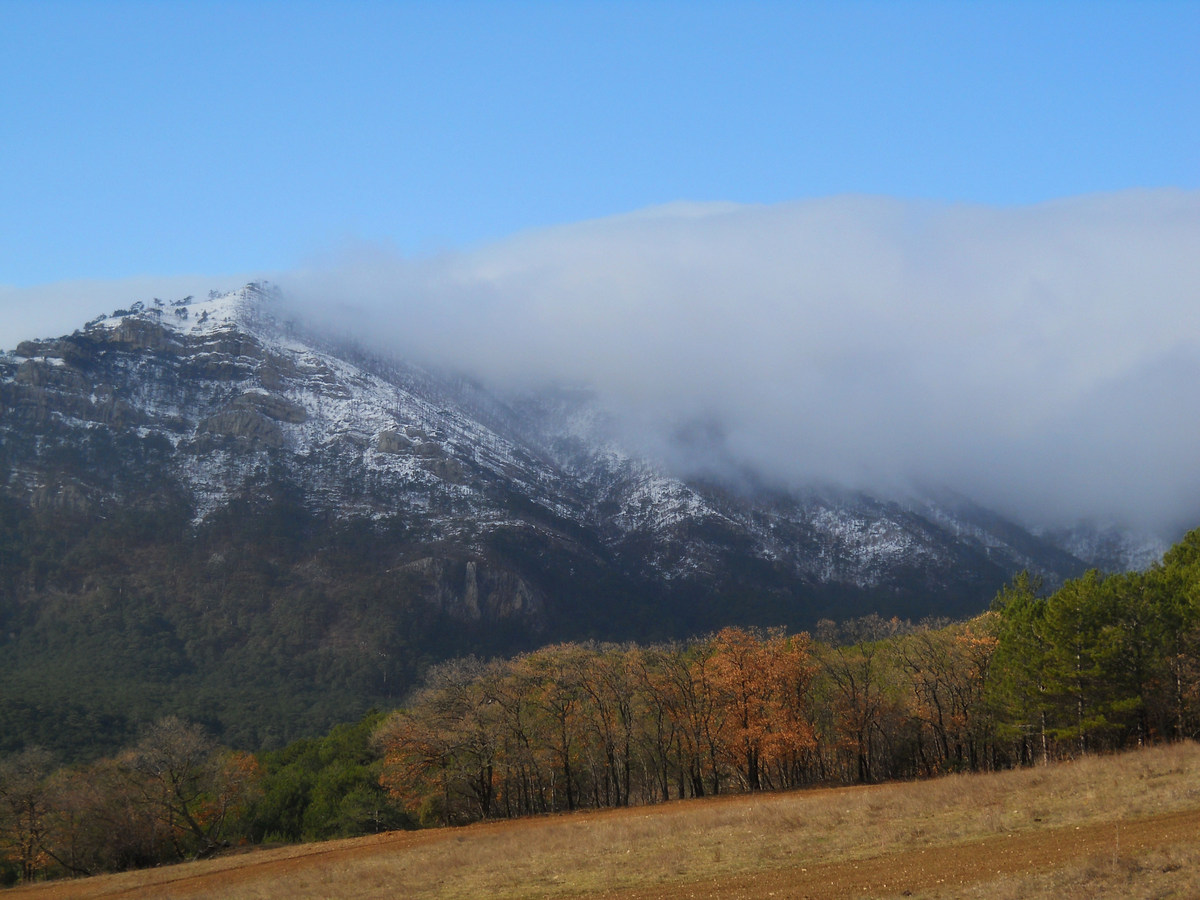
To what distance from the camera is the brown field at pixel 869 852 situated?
81.4 ft

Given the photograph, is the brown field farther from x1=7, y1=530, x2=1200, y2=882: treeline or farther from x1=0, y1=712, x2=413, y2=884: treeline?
x1=0, y1=712, x2=413, y2=884: treeline

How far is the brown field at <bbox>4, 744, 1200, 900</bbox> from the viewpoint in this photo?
24.8 meters

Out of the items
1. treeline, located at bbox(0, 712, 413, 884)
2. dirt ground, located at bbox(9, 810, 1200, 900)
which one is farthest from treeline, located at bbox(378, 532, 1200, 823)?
dirt ground, located at bbox(9, 810, 1200, 900)

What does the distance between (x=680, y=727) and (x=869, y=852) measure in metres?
54.0

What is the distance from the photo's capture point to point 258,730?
655 feet

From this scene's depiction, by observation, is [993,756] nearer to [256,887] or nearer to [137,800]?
[256,887]

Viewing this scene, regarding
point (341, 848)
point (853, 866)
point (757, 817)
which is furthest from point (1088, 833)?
point (341, 848)

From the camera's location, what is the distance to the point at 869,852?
31.3 m

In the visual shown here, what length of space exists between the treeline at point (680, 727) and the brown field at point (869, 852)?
66.8ft

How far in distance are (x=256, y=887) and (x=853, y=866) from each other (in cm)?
2890

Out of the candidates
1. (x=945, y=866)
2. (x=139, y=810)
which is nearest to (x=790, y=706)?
(x=139, y=810)

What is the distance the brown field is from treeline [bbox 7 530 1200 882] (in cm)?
2035

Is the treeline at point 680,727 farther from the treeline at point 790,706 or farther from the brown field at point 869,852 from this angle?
the brown field at point 869,852

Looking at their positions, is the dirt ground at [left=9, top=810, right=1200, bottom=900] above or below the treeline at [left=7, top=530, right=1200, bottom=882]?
above
